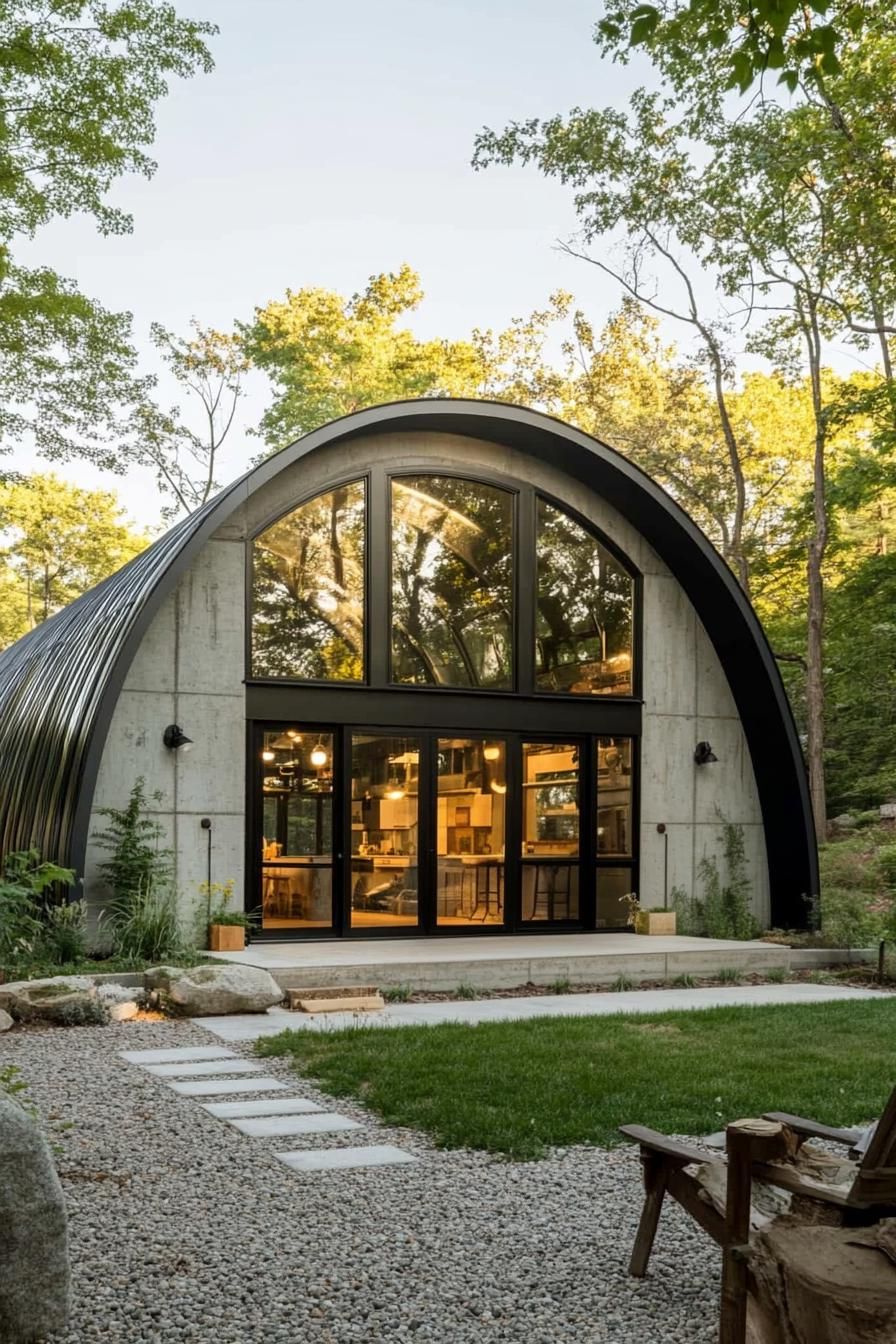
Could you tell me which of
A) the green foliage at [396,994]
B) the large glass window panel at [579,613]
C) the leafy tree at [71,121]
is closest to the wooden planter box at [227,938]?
the green foliage at [396,994]

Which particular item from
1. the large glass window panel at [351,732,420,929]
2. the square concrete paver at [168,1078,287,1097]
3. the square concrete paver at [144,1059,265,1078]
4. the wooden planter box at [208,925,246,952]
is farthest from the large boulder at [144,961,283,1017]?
the large glass window panel at [351,732,420,929]

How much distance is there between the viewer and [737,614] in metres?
13.6

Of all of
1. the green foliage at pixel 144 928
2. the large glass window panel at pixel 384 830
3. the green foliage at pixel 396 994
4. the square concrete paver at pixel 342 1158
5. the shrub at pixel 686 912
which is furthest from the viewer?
the shrub at pixel 686 912

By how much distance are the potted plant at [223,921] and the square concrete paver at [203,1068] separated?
3.97 metres

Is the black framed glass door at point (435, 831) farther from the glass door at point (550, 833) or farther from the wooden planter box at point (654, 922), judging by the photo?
the wooden planter box at point (654, 922)

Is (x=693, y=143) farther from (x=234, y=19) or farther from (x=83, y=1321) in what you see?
(x=83, y=1321)

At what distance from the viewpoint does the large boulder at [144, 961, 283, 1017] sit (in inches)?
350

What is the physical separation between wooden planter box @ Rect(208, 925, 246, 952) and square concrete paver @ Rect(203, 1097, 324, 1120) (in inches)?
197

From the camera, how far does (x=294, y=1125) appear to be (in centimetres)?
573

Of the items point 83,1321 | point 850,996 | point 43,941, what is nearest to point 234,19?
point 43,941

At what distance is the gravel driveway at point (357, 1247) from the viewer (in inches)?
135

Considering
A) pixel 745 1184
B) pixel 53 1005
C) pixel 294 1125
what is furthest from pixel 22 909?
pixel 745 1184

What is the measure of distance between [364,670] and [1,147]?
838 centimetres

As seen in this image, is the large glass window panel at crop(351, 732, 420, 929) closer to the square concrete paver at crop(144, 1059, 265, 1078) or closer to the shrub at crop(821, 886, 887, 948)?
the shrub at crop(821, 886, 887, 948)
